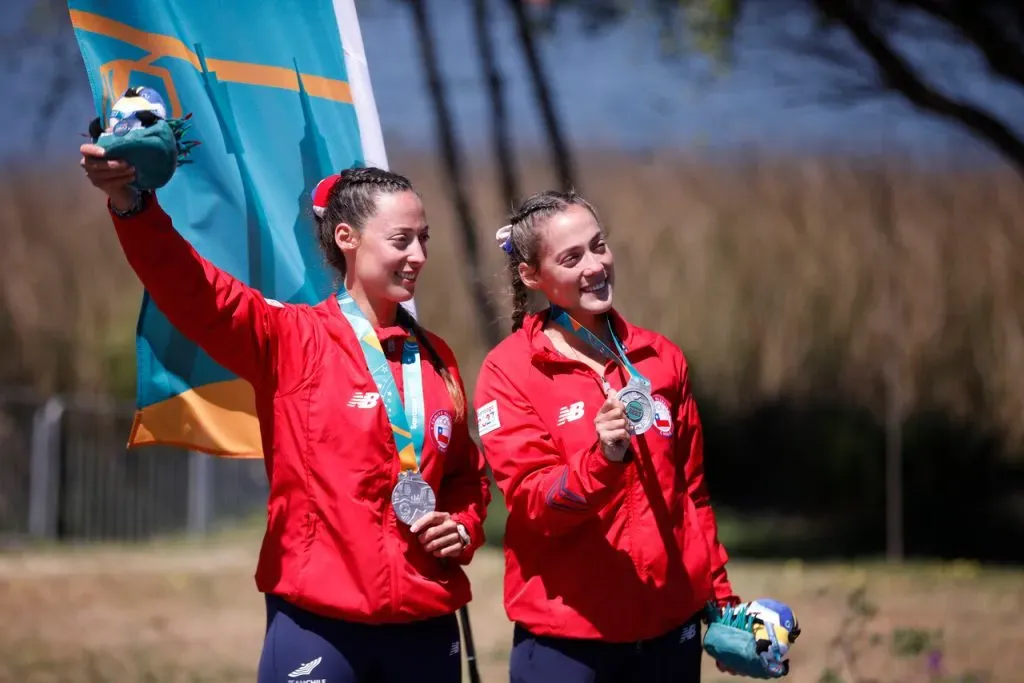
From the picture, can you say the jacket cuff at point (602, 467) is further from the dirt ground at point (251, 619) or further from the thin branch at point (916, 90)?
the thin branch at point (916, 90)

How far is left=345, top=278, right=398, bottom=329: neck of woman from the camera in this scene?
3092mm

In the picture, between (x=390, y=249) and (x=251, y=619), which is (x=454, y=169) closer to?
(x=251, y=619)

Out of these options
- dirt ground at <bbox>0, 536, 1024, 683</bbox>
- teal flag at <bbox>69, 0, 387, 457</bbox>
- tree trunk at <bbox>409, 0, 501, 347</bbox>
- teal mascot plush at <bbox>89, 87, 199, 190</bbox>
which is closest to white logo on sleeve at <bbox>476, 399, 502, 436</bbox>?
teal flag at <bbox>69, 0, 387, 457</bbox>

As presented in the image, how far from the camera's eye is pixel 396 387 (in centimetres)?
300

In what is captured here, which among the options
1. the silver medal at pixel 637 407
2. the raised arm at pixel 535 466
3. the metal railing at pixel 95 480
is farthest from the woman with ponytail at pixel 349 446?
the metal railing at pixel 95 480

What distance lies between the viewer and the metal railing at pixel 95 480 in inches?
466

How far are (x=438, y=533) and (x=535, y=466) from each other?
0.29 metres

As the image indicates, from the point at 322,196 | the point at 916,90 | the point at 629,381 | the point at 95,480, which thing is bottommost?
the point at 95,480

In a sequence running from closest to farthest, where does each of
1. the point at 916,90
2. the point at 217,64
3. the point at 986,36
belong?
the point at 217,64
the point at 986,36
the point at 916,90

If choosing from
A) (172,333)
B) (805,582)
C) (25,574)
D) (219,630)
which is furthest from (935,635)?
(25,574)

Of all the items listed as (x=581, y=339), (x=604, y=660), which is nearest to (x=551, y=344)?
(x=581, y=339)

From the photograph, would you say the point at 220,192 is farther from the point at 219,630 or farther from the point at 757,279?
the point at 757,279

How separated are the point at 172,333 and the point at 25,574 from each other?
21.6 feet

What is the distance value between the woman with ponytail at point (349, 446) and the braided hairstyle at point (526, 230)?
294mm
